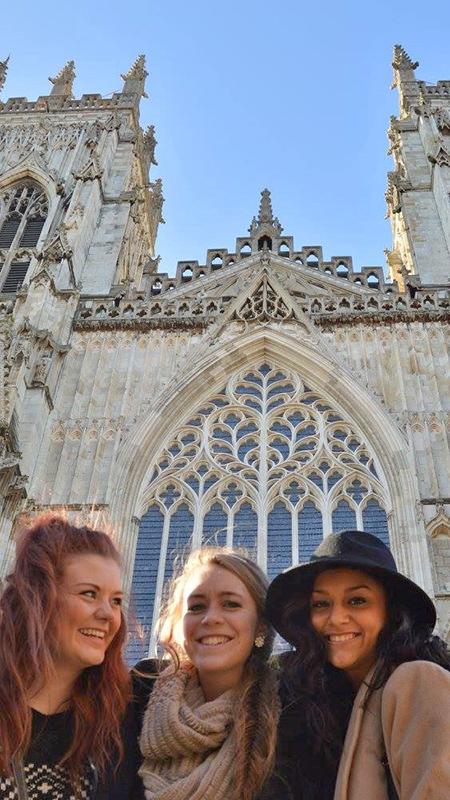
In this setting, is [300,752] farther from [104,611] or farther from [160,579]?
[160,579]

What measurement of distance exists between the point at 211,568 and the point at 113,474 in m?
8.56

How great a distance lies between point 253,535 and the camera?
35.9 ft

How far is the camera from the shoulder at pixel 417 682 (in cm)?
214

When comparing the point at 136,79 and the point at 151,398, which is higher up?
the point at 136,79

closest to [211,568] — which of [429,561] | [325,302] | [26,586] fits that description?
[26,586]

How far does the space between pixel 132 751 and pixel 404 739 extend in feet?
3.38

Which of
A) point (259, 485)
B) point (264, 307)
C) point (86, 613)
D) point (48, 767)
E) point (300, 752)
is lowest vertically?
point (48, 767)

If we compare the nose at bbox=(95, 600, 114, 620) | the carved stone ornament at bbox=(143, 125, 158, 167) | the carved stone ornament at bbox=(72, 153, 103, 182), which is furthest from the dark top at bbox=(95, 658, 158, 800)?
the carved stone ornament at bbox=(143, 125, 158, 167)

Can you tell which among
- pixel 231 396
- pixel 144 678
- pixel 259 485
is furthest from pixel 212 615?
pixel 231 396

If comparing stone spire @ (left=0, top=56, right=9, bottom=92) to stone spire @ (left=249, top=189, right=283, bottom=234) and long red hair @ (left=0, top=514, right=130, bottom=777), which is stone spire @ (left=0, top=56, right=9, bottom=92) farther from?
long red hair @ (left=0, top=514, right=130, bottom=777)

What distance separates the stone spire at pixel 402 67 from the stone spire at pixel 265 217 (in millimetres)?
8185

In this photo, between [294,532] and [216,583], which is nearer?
[216,583]

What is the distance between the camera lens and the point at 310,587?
9.43ft

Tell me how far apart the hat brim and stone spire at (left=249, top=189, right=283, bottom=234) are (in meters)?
16.5
